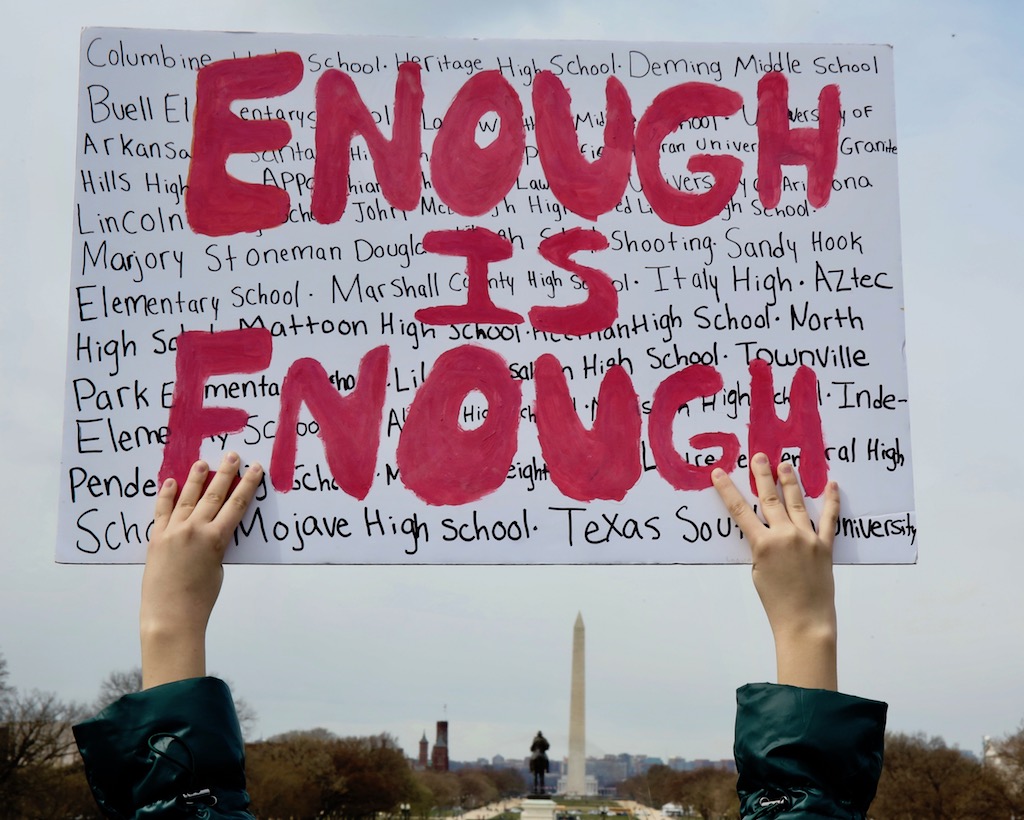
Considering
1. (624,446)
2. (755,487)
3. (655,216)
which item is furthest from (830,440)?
(655,216)

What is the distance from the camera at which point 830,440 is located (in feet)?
10.8

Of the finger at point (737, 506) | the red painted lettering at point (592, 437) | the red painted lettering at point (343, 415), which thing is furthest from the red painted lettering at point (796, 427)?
the red painted lettering at point (343, 415)

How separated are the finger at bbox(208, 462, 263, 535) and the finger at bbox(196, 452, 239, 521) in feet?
0.07

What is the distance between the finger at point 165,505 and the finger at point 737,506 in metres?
1.45

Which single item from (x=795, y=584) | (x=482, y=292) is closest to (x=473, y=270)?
(x=482, y=292)

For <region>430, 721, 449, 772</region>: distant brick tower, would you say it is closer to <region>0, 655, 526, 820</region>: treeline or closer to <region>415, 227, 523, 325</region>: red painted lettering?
<region>0, 655, 526, 820</region>: treeline

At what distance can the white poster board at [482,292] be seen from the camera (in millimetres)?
3268

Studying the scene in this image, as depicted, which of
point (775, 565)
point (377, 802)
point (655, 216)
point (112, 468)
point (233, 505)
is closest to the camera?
point (775, 565)

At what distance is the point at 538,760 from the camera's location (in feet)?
116

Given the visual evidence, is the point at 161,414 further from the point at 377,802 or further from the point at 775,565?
the point at 377,802

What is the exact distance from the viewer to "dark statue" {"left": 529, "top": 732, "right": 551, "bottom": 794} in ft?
116

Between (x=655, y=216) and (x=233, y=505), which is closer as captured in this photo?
(x=233, y=505)

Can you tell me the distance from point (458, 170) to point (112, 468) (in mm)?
1378

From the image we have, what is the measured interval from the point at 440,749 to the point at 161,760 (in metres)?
140
